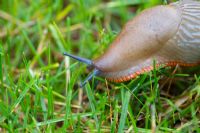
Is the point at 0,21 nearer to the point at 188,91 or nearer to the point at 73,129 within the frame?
the point at 73,129

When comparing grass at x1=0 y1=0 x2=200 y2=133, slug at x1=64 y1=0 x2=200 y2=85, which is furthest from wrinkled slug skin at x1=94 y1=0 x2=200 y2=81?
grass at x1=0 y1=0 x2=200 y2=133

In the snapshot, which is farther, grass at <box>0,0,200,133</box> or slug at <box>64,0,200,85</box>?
slug at <box>64,0,200,85</box>

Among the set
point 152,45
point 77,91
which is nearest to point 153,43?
point 152,45

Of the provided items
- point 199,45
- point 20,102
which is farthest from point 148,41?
point 20,102

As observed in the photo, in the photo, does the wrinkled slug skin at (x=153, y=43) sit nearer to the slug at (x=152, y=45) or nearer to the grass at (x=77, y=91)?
the slug at (x=152, y=45)

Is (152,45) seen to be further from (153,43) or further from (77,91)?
(77,91)

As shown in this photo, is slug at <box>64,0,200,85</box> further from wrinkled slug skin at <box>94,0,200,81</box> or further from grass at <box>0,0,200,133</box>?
grass at <box>0,0,200,133</box>
